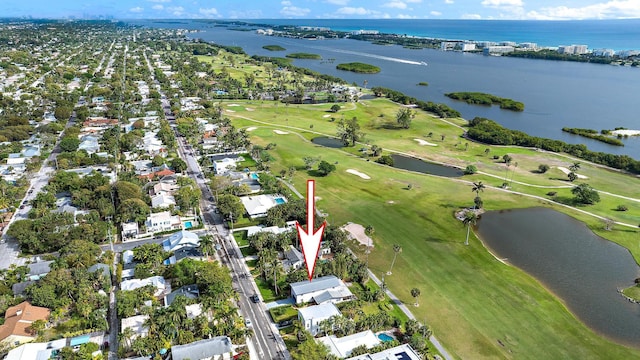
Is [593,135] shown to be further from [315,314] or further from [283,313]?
[283,313]

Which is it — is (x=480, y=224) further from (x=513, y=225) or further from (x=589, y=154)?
(x=589, y=154)

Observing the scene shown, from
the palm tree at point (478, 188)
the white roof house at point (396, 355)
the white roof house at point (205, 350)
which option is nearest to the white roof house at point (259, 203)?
the white roof house at point (205, 350)

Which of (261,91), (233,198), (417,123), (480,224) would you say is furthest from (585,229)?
(261,91)

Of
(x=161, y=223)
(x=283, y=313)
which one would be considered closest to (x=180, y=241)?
(x=161, y=223)

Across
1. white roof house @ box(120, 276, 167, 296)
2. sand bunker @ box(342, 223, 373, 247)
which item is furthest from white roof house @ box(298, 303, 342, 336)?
sand bunker @ box(342, 223, 373, 247)

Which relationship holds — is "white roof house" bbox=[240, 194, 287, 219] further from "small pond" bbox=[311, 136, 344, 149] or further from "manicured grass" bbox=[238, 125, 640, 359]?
"small pond" bbox=[311, 136, 344, 149]

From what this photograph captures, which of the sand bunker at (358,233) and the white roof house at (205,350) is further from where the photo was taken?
the sand bunker at (358,233)

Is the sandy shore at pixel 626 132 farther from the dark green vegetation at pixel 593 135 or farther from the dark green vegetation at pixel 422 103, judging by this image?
the dark green vegetation at pixel 422 103
